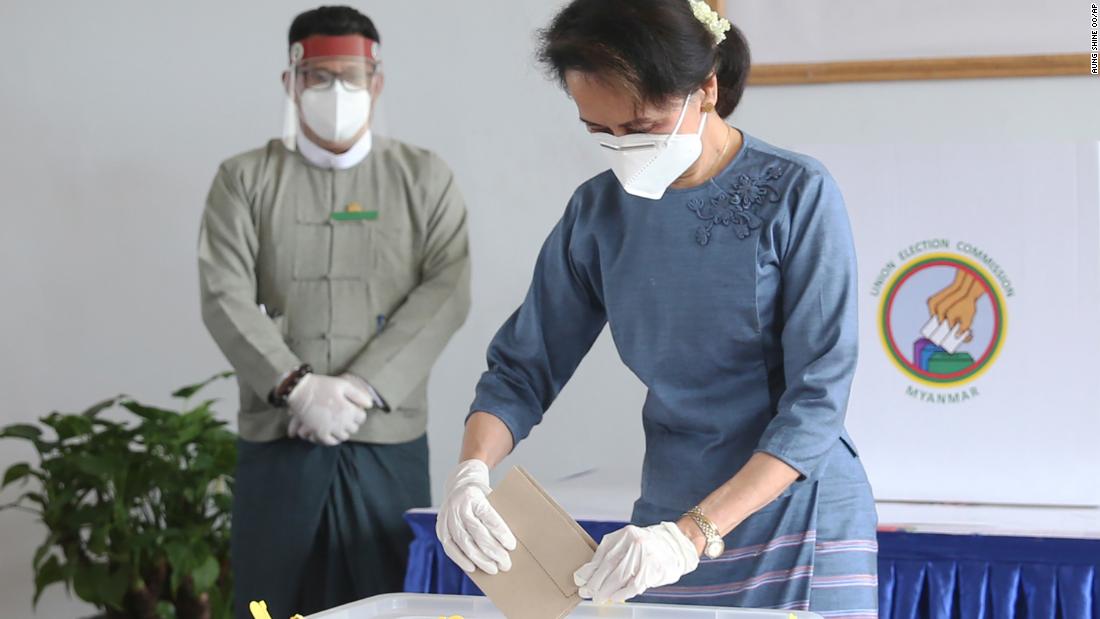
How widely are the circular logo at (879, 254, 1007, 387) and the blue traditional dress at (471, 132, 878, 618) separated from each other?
2.31 ft

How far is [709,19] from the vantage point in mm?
1289

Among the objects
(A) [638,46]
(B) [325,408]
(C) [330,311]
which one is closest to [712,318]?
(A) [638,46]

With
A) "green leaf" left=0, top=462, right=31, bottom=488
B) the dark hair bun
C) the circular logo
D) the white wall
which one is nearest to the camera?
the dark hair bun

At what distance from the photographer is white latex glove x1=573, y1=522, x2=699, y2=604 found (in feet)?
3.57

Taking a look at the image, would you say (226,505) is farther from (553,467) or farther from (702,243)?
(702,243)

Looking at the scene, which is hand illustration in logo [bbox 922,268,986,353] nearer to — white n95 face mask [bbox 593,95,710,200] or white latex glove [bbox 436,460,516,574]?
white n95 face mask [bbox 593,95,710,200]

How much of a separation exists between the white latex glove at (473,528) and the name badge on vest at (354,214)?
1171 mm

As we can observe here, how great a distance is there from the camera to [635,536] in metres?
1.11

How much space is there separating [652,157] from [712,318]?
0.18 m

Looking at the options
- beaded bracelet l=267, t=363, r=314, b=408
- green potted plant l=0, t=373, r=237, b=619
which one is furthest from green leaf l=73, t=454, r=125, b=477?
beaded bracelet l=267, t=363, r=314, b=408

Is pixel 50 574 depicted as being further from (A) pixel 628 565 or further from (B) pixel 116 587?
(A) pixel 628 565

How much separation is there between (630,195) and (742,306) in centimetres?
18

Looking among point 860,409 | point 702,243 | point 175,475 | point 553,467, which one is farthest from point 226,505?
point 702,243

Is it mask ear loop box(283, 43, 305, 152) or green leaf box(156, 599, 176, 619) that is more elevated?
mask ear loop box(283, 43, 305, 152)
